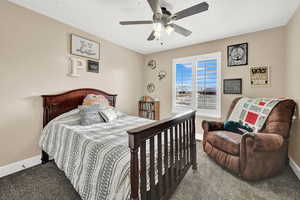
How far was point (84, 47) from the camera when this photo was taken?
2.85 metres

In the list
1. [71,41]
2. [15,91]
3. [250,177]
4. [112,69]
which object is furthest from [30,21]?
[250,177]

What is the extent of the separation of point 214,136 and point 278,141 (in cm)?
78

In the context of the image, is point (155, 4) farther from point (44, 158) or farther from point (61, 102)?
point (44, 158)

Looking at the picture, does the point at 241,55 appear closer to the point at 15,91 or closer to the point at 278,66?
the point at 278,66

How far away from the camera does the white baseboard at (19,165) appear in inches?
76.7

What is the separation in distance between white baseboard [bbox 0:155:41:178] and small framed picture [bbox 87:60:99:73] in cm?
191

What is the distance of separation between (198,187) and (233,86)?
7.85ft

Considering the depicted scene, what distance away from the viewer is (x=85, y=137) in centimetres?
159

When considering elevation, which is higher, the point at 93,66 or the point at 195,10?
the point at 195,10

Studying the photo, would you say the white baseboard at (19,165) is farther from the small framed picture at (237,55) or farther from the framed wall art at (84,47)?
the small framed picture at (237,55)

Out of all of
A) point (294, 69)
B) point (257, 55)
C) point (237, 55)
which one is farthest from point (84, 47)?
point (294, 69)

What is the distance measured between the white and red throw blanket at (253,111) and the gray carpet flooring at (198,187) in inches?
31.1

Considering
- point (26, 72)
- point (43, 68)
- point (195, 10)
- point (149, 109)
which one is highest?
Answer: point (195, 10)

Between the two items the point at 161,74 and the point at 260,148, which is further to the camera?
the point at 161,74
